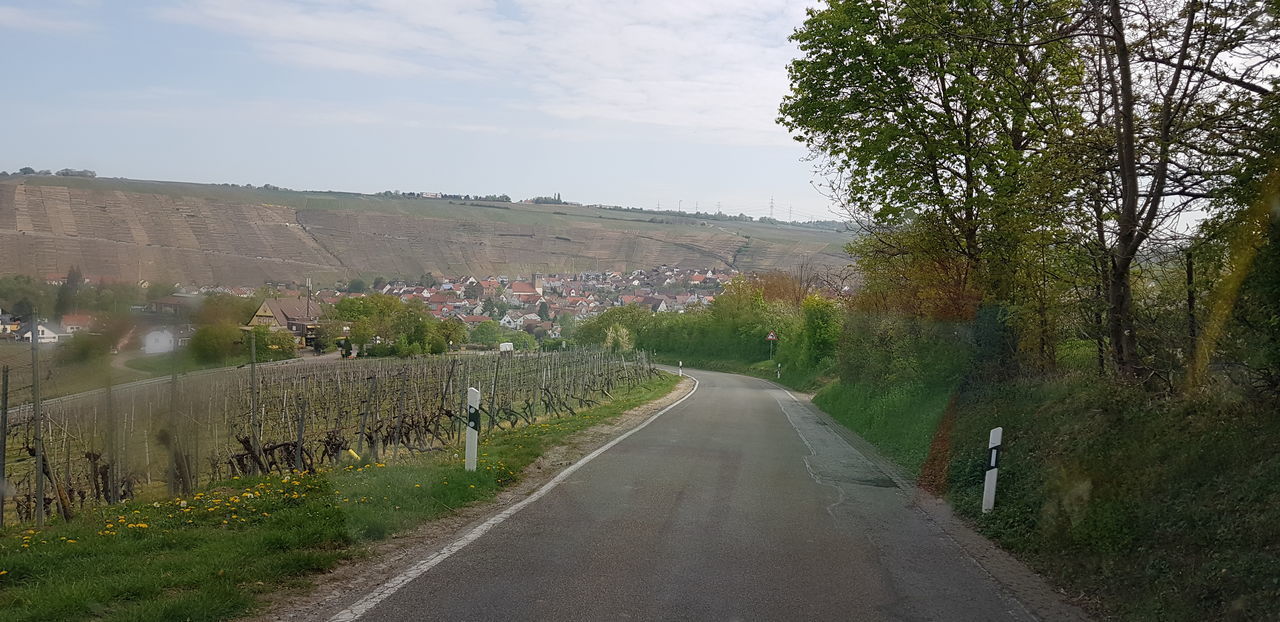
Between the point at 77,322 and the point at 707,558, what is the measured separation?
793cm

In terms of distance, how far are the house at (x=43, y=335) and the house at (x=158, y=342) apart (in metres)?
1.00

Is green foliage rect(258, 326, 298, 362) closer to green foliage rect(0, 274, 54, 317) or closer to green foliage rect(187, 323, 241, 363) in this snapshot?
green foliage rect(187, 323, 241, 363)

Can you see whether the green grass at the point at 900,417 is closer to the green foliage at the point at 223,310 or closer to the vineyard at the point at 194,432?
the vineyard at the point at 194,432

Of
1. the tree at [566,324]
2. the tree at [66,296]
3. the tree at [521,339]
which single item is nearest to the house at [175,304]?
the tree at [66,296]

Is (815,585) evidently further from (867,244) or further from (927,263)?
(867,244)

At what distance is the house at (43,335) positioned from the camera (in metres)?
10.1

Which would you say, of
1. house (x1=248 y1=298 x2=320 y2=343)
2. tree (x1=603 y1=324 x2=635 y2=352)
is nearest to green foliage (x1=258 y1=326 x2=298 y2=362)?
house (x1=248 y1=298 x2=320 y2=343)

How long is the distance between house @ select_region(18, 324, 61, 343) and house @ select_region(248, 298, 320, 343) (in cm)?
296

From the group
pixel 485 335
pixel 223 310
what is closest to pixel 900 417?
pixel 223 310

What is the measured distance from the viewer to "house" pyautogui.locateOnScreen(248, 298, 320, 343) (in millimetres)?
15047

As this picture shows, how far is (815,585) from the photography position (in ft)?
20.3

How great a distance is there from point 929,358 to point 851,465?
5439mm

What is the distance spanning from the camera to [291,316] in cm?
2186

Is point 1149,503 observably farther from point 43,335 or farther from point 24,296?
point 24,296
